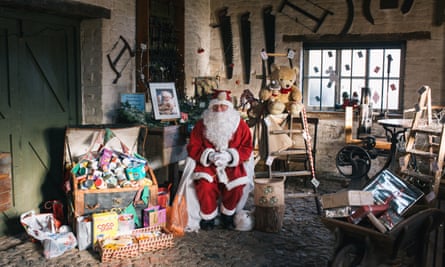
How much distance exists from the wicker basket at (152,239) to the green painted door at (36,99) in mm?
1208

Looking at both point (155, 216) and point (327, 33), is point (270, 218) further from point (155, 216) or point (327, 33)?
point (327, 33)

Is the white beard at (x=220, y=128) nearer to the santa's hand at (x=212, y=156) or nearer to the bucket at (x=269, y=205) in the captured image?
the santa's hand at (x=212, y=156)

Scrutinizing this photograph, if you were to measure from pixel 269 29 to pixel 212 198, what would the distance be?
326cm

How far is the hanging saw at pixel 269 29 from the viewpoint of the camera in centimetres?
677

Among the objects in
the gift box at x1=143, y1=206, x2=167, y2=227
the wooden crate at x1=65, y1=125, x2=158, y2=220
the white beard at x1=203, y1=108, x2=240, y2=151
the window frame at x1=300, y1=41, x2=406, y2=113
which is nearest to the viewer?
the wooden crate at x1=65, y1=125, x2=158, y2=220

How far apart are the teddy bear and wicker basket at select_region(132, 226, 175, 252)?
176 centimetres

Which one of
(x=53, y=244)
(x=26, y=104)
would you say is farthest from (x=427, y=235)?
(x=26, y=104)

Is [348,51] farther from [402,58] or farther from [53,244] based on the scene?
[53,244]

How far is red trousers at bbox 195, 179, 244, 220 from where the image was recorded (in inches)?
171

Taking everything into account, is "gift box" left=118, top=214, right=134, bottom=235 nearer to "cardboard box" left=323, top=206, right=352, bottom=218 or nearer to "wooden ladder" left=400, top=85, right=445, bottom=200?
"cardboard box" left=323, top=206, right=352, bottom=218

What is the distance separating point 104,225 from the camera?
3.91m

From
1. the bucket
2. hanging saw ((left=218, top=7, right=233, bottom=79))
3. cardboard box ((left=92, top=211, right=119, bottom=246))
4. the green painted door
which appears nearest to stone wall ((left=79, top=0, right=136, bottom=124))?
the green painted door

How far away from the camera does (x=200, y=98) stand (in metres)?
6.19

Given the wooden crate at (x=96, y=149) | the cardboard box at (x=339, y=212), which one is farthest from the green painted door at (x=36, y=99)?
the cardboard box at (x=339, y=212)
